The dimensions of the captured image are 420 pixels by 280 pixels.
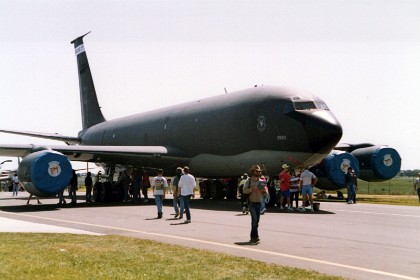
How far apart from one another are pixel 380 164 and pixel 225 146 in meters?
11.2

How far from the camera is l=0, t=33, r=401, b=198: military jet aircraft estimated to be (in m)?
18.8

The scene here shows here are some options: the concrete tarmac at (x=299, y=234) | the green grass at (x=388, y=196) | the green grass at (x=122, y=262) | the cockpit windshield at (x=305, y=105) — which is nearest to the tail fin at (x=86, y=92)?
the green grass at (x=388, y=196)

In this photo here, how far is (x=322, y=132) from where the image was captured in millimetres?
18109

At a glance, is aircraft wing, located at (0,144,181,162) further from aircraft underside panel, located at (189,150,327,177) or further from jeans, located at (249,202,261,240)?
jeans, located at (249,202,261,240)

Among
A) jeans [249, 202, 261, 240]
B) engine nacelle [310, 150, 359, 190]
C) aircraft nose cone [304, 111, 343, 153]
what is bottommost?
jeans [249, 202, 261, 240]

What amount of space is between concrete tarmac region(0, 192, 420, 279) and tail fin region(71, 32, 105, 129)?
19.4 metres

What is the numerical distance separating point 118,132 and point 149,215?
1386cm

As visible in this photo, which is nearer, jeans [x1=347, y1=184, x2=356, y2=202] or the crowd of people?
the crowd of people

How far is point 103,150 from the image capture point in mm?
23891

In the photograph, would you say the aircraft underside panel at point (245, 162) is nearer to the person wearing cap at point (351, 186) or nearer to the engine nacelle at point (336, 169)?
the person wearing cap at point (351, 186)

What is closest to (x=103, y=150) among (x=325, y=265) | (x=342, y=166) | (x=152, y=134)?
(x=152, y=134)

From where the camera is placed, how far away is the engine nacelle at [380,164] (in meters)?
28.6

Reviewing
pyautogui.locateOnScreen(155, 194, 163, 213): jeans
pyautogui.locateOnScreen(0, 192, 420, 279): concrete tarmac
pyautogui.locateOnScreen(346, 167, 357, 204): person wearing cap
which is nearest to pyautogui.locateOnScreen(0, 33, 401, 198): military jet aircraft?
pyautogui.locateOnScreen(346, 167, 357, 204): person wearing cap

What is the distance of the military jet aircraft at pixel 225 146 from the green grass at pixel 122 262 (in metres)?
9.52
